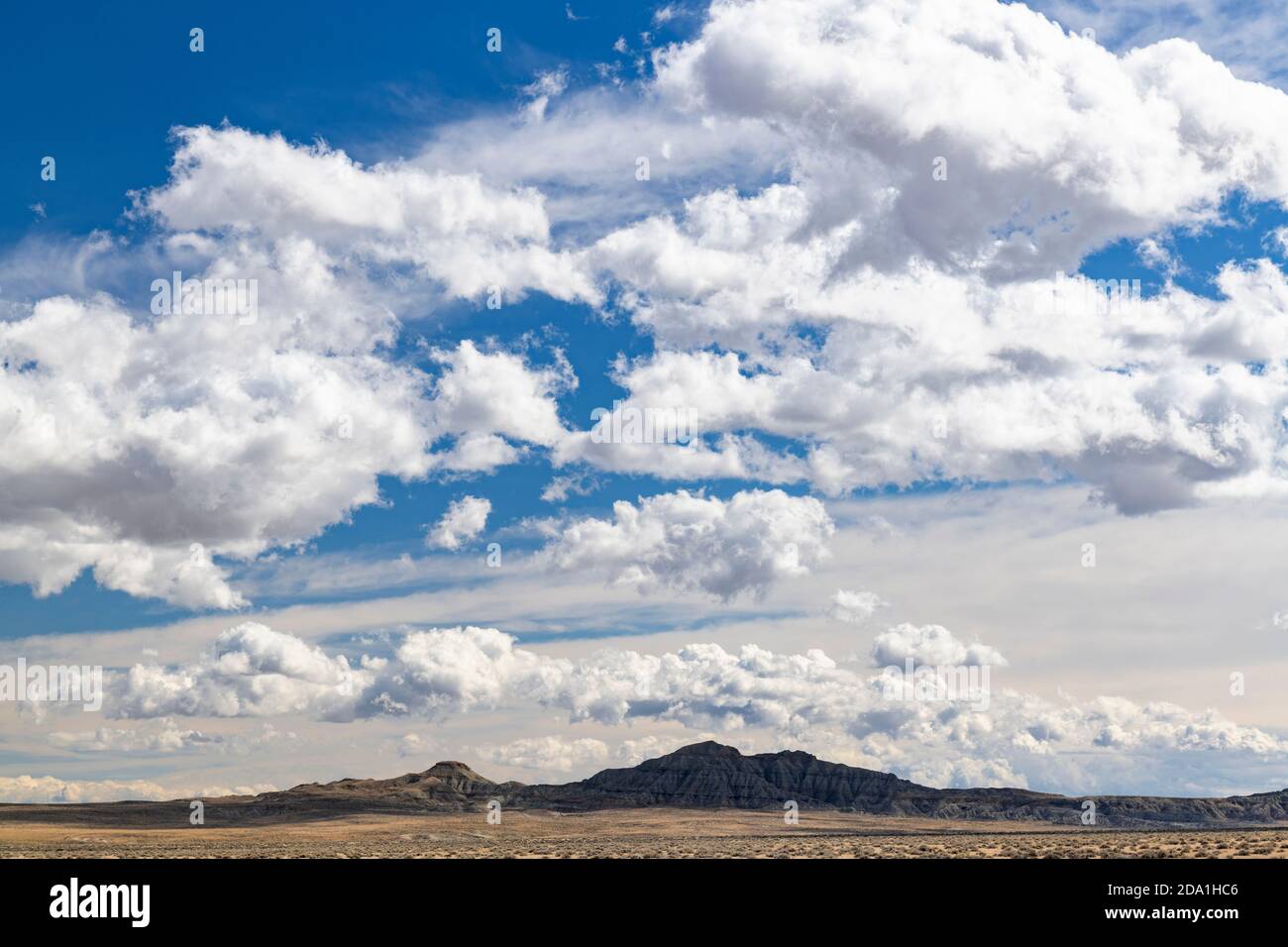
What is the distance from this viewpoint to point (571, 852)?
105312 millimetres
